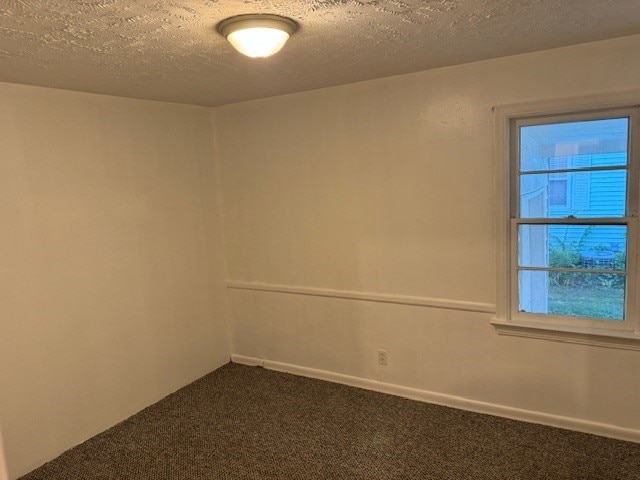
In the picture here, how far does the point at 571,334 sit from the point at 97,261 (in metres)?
2.96

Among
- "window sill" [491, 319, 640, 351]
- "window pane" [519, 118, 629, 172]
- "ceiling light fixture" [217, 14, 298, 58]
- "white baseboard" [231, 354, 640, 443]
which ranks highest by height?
"ceiling light fixture" [217, 14, 298, 58]

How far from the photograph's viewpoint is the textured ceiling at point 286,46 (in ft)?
5.75

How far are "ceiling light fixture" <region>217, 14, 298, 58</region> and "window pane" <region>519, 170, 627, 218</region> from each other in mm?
1764

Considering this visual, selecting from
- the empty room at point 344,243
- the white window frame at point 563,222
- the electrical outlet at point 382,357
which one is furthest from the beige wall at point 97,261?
Result: the white window frame at point 563,222

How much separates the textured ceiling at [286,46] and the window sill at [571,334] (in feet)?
5.24

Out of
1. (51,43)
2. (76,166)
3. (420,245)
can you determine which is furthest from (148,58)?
(420,245)

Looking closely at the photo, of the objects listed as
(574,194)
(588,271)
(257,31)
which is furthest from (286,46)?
(588,271)

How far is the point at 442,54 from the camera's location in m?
2.63

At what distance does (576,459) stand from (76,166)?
3356 mm

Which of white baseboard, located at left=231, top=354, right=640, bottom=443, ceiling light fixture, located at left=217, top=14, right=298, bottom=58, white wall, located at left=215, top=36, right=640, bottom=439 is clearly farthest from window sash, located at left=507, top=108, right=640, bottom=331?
ceiling light fixture, located at left=217, top=14, right=298, bottom=58

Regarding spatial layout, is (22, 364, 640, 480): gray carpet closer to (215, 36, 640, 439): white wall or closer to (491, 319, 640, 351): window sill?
(215, 36, 640, 439): white wall

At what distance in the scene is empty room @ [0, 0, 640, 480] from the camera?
253cm

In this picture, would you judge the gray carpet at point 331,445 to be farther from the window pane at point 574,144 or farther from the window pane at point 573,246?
the window pane at point 574,144

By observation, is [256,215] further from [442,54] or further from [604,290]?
[604,290]
